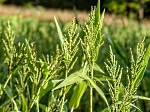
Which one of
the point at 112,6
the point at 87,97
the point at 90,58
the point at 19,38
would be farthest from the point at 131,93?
the point at 112,6

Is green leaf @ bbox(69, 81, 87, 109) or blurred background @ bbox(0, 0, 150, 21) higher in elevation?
green leaf @ bbox(69, 81, 87, 109)

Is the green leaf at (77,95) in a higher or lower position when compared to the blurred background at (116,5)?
higher

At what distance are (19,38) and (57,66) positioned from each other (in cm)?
407

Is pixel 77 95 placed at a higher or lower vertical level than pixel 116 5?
higher

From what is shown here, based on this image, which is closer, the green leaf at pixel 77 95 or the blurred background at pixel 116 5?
the green leaf at pixel 77 95

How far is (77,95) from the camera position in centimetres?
136

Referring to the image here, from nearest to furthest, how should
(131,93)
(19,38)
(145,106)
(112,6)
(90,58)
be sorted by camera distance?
(131,93), (90,58), (145,106), (19,38), (112,6)

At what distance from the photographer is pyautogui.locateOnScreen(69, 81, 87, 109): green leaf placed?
1344 mm

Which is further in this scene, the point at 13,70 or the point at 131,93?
the point at 13,70

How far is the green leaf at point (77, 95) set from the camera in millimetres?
1344

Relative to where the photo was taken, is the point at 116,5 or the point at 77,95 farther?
the point at 116,5

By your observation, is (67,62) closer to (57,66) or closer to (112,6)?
(57,66)

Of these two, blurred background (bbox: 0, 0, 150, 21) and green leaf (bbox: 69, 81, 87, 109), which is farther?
blurred background (bbox: 0, 0, 150, 21)

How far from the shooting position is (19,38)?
17.4ft
